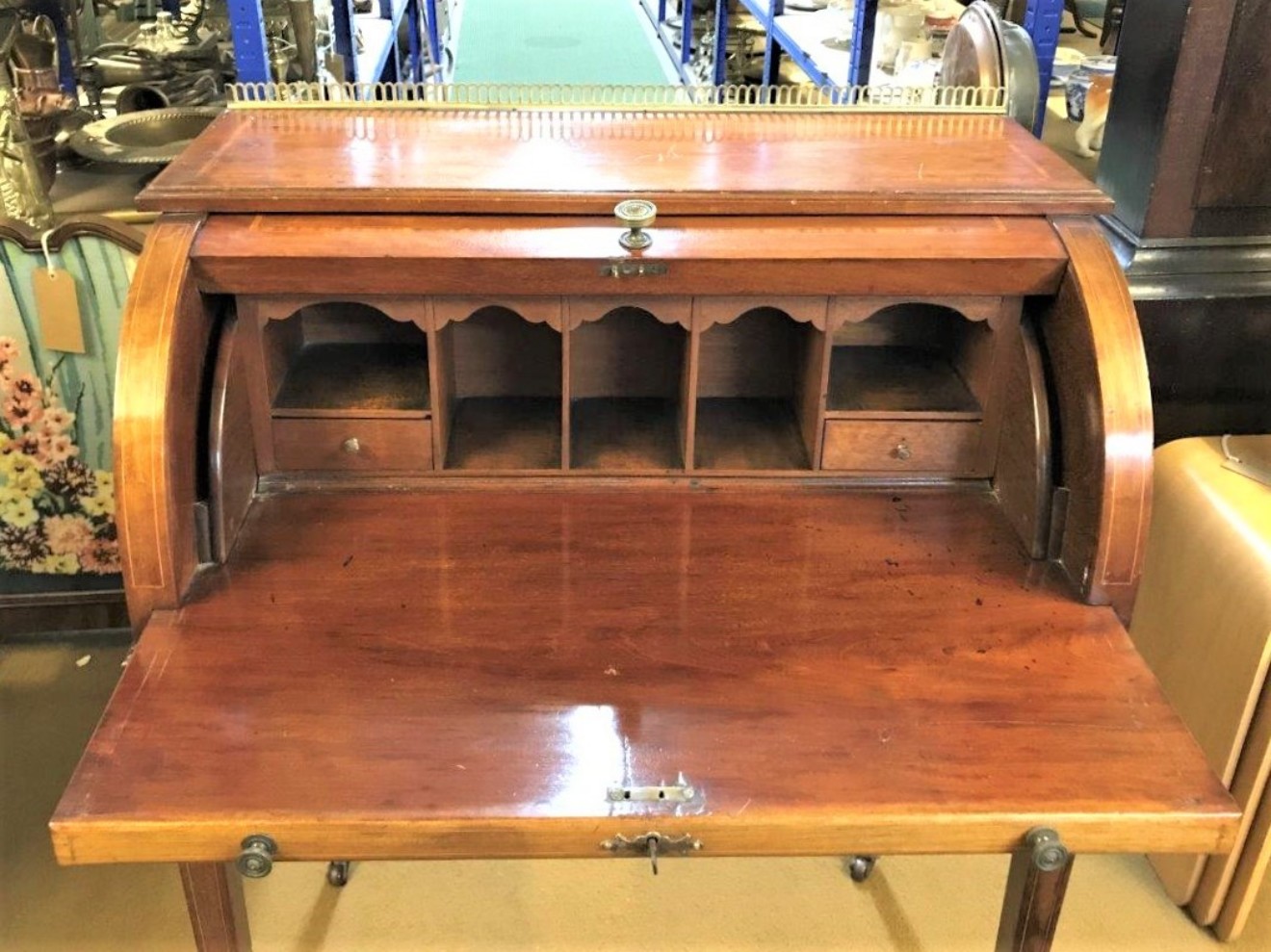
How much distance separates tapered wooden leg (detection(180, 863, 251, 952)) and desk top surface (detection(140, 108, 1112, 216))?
572 mm

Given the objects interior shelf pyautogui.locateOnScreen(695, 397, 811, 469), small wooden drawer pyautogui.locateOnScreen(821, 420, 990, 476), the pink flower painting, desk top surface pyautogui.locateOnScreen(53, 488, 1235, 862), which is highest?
small wooden drawer pyautogui.locateOnScreen(821, 420, 990, 476)

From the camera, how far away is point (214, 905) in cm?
102

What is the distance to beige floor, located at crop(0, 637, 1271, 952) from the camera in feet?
4.87

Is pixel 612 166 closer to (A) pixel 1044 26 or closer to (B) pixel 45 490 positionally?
(A) pixel 1044 26

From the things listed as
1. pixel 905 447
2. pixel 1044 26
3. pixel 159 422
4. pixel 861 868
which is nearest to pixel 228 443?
pixel 159 422

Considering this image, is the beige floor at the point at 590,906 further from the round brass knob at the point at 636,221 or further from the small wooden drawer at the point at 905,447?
the round brass knob at the point at 636,221

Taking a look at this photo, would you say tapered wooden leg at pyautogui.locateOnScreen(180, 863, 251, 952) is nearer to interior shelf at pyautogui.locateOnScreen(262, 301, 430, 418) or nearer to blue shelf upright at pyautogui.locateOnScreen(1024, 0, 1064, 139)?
interior shelf at pyautogui.locateOnScreen(262, 301, 430, 418)

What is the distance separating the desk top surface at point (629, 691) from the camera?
826mm

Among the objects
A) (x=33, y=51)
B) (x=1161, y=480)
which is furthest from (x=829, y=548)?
(x=33, y=51)

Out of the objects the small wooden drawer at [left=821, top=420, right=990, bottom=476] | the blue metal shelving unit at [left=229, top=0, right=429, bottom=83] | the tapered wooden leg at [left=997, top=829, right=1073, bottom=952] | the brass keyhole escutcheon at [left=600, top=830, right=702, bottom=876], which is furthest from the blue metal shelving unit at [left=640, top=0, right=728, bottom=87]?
the brass keyhole escutcheon at [left=600, top=830, right=702, bottom=876]

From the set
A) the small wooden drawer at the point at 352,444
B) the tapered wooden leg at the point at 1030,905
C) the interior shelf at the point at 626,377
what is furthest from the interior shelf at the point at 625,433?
the tapered wooden leg at the point at 1030,905

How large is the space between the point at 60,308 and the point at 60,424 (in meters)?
0.44

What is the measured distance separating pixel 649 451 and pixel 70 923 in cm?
96

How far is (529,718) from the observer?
0.91 meters
